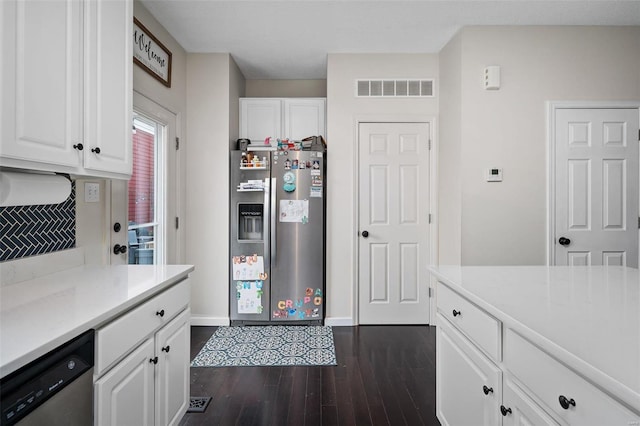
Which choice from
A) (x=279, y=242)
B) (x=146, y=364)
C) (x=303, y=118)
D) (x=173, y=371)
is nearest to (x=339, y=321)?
(x=279, y=242)

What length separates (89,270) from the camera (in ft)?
5.82

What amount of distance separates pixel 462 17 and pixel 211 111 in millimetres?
2427

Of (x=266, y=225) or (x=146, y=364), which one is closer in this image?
(x=146, y=364)

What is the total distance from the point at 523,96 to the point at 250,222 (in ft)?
9.02

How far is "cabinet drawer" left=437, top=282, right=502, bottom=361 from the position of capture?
1.18 m

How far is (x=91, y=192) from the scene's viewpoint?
2.01m

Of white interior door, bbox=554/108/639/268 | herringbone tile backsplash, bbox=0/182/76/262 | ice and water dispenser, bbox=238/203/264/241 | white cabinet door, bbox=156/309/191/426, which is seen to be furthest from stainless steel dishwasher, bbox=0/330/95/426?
white interior door, bbox=554/108/639/268

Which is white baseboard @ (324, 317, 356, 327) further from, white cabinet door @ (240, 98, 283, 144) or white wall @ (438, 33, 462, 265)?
white cabinet door @ (240, 98, 283, 144)

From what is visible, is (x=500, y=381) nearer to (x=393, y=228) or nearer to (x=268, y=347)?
(x=268, y=347)

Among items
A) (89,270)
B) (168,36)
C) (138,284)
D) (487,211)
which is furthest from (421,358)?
(168,36)

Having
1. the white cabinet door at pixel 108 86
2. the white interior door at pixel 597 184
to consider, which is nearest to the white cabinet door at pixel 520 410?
the white cabinet door at pixel 108 86

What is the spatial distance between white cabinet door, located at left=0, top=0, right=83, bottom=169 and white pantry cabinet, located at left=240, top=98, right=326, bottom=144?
2.41 metres

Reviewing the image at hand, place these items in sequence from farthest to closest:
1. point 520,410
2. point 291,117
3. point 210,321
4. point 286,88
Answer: point 286,88
point 291,117
point 210,321
point 520,410

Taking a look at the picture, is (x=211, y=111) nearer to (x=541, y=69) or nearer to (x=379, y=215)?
(x=379, y=215)
